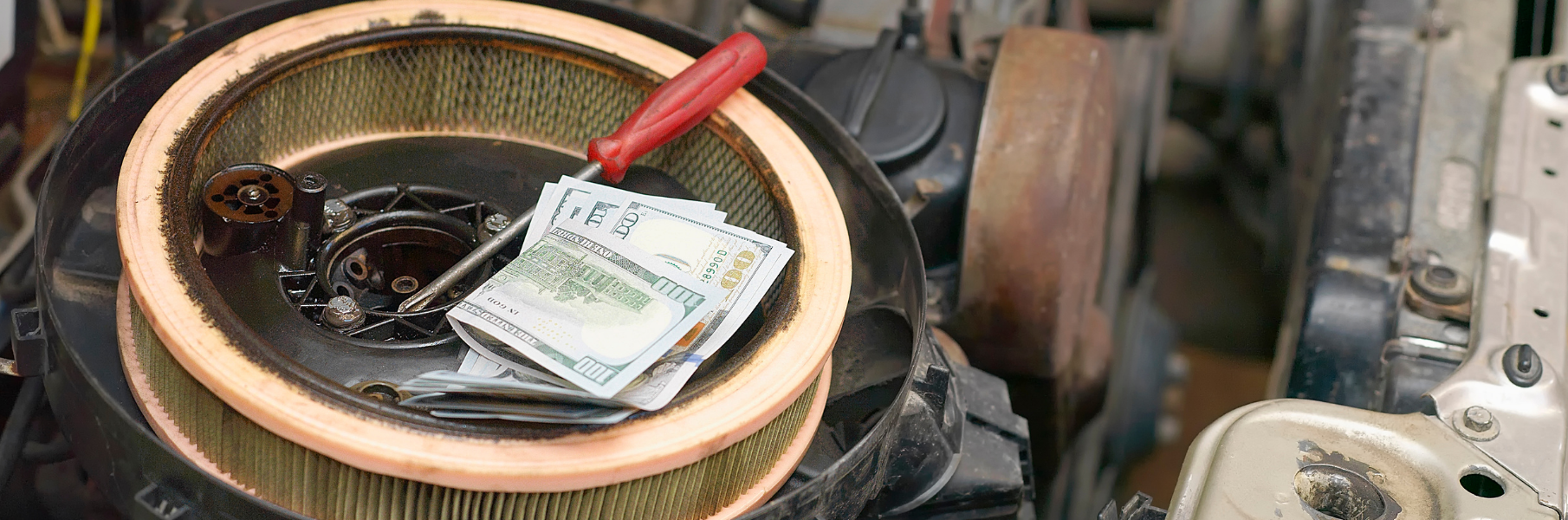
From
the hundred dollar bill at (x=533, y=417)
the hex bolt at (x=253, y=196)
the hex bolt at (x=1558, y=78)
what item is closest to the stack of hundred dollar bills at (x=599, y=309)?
the hundred dollar bill at (x=533, y=417)

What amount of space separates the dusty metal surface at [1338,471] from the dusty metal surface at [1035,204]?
408 mm

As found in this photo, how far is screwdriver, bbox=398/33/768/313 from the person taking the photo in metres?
1.33

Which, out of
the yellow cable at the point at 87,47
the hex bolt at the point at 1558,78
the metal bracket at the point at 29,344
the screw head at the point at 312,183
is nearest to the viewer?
the metal bracket at the point at 29,344

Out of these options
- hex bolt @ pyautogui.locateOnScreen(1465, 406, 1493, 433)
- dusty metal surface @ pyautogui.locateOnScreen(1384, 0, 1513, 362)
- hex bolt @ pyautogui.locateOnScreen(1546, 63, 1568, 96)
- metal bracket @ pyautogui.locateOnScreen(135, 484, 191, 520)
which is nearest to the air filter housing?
metal bracket @ pyautogui.locateOnScreen(135, 484, 191, 520)

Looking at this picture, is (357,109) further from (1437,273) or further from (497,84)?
(1437,273)

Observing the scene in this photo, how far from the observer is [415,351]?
1120mm

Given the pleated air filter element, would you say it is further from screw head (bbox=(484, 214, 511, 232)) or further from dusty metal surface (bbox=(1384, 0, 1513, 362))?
dusty metal surface (bbox=(1384, 0, 1513, 362))

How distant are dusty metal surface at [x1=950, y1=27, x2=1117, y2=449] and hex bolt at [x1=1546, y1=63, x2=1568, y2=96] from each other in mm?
596

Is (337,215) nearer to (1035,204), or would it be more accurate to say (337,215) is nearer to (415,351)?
(415,351)

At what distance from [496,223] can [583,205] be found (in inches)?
4.0

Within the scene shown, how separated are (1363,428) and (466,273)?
3.00 feet

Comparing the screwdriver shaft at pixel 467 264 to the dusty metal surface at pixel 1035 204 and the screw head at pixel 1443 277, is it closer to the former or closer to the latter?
the dusty metal surface at pixel 1035 204

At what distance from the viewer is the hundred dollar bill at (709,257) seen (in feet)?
3.73

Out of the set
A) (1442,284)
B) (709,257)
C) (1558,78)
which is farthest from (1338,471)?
(1558,78)
